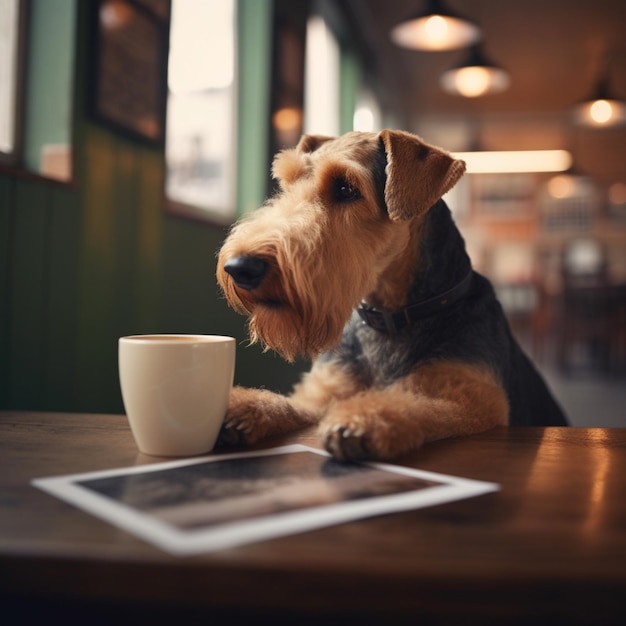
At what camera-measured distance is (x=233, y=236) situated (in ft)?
4.11

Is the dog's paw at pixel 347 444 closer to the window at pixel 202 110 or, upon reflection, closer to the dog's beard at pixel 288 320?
the dog's beard at pixel 288 320

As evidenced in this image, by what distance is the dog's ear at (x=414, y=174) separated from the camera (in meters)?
1.34

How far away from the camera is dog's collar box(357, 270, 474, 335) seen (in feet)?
4.41

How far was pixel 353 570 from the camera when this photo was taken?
451 millimetres

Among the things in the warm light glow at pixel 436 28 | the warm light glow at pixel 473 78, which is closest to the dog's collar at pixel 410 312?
the warm light glow at pixel 436 28

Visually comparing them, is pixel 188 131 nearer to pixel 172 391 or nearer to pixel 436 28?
pixel 436 28

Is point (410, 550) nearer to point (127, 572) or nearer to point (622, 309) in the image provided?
point (127, 572)

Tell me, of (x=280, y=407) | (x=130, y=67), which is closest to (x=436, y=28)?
(x=130, y=67)

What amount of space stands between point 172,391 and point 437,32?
338 centimetres

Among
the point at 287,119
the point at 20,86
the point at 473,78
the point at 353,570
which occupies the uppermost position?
the point at 473,78

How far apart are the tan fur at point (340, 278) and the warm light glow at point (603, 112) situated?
546 centimetres

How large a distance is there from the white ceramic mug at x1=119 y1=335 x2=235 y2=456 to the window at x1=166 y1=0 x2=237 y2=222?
1997mm

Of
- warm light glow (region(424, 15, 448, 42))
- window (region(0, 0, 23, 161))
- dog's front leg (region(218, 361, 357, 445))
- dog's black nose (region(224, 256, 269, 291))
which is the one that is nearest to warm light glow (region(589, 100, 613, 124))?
warm light glow (region(424, 15, 448, 42))

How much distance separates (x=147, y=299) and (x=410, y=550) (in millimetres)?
2079
